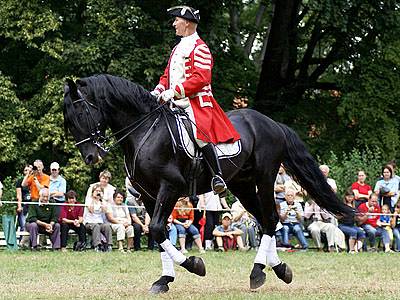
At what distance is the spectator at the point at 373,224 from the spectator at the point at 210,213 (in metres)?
2.69

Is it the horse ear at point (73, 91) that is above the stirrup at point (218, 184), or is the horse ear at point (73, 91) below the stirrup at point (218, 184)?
above

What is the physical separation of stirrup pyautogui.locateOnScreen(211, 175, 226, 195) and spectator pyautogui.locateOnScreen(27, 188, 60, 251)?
7.61 meters

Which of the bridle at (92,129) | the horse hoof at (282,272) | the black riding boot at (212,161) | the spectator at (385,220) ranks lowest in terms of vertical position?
the spectator at (385,220)

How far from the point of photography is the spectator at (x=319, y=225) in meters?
17.1

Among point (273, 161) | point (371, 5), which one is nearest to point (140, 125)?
point (273, 161)

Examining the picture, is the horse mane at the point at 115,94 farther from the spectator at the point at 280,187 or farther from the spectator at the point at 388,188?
the spectator at the point at 388,188

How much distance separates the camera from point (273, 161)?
984cm

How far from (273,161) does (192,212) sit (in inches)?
278

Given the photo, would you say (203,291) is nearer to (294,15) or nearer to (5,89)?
(5,89)

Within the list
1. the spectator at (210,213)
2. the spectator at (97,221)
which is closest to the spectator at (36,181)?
the spectator at (97,221)

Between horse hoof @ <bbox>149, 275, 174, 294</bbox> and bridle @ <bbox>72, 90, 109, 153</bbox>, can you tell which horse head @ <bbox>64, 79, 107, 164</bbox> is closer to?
bridle @ <bbox>72, 90, 109, 153</bbox>

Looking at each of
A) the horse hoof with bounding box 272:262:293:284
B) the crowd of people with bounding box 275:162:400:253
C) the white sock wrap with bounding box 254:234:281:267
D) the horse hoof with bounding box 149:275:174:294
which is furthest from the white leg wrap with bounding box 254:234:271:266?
the crowd of people with bounding box 275:162:400:253

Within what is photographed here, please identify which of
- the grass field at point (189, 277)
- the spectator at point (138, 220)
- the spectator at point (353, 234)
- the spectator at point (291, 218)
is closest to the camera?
the grass field at point (189, 277)

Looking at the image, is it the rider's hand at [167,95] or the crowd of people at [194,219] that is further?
the crowd of people at [194,219]
